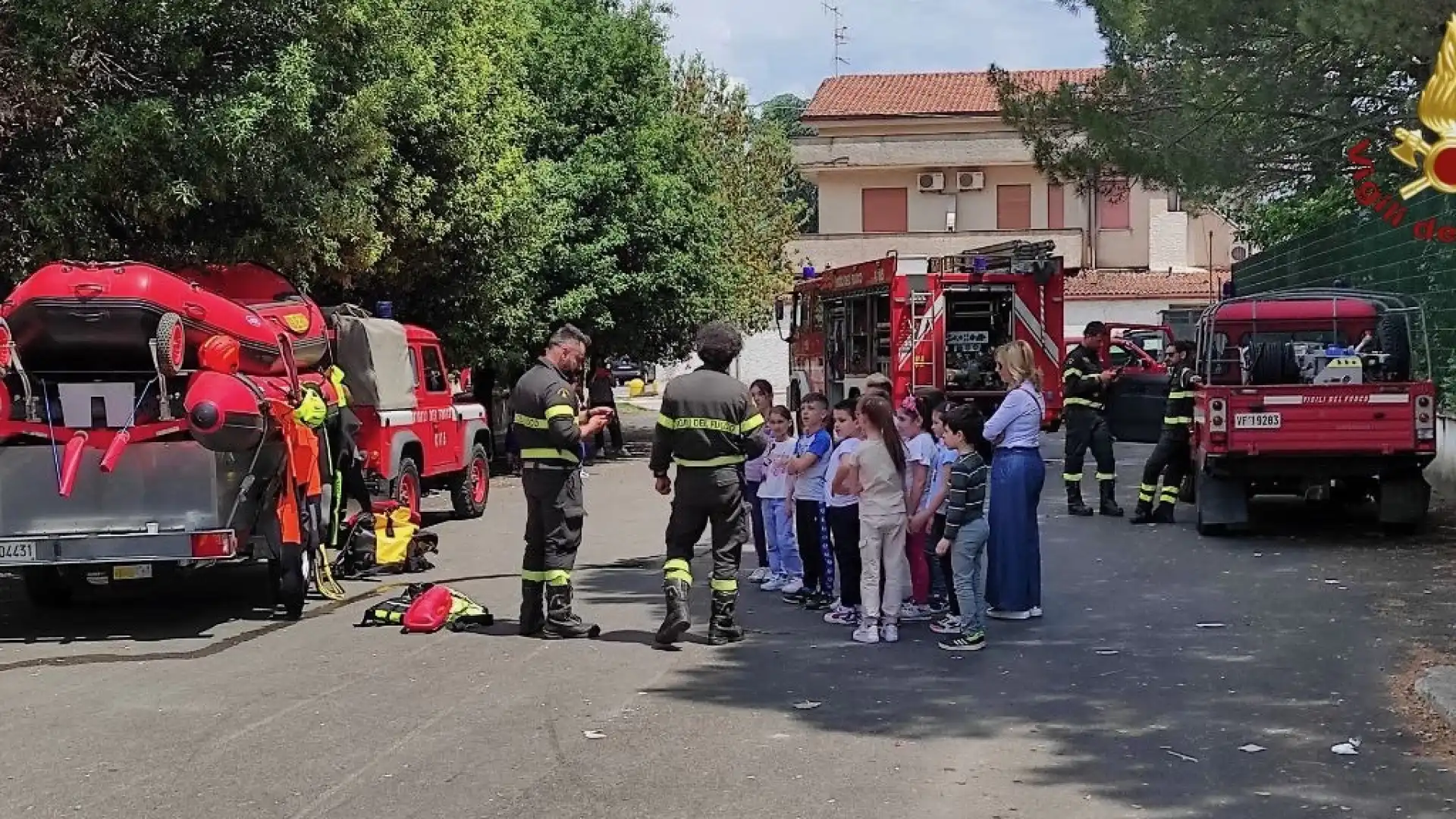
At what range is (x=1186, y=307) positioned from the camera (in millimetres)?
45812

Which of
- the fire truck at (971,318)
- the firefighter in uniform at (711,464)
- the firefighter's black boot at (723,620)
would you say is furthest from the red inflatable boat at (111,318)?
the fire truck at (971,318)

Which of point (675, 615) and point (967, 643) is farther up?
point (675, 615)

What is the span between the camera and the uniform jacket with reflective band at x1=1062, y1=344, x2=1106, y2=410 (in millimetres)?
15633

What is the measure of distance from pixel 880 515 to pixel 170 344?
14.9ft

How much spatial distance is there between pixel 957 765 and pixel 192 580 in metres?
8.23

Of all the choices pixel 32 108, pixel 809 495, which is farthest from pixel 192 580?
pixel 809 495

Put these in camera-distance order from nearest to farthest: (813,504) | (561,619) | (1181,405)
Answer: (561,619), (813,504), (1181,405)

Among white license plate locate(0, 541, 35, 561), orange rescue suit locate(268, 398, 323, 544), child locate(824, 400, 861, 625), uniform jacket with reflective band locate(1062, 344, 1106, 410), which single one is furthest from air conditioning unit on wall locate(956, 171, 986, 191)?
white license plate locate(0, 541, 35, 561)

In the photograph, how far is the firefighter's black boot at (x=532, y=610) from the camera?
991 centimetres

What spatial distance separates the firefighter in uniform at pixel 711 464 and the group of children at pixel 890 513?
28.4 inches

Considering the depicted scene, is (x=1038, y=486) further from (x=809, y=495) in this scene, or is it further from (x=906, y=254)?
(x=906, y=254)

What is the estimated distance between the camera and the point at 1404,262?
1802 centimetres

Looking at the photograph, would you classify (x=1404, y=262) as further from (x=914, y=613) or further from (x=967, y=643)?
(x=967, y=643)

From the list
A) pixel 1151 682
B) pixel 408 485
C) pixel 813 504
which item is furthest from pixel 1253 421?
pixel 408 485
